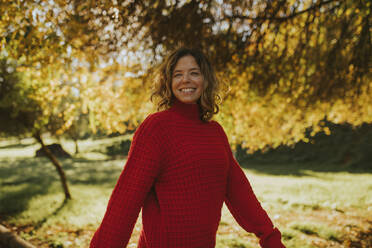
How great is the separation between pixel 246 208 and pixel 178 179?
64 centimetres

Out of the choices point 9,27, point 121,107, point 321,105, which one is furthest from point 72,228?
point 321,105

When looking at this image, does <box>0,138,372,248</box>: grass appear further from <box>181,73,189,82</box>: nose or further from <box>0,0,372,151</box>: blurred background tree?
<box>181,73,189,82</box>: nose

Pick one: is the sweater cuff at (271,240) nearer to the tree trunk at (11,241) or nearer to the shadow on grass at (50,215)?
the tree trunk at (11,241)

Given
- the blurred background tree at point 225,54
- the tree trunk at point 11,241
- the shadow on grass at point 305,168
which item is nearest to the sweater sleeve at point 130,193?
the blurred background tree at point 225,54

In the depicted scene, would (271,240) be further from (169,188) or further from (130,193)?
(130,193)

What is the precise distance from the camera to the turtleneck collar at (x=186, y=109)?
1.69m

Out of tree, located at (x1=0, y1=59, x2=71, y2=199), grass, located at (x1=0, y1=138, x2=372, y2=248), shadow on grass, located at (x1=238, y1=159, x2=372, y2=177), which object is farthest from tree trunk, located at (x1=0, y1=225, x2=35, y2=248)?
shadow on grass, located at (x1=238, y1=159, x2=372, y2=177)

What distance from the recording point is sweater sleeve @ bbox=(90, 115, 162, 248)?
1313 mm

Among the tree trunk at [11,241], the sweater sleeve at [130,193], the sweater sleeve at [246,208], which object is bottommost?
the tree trunk at [11,241]

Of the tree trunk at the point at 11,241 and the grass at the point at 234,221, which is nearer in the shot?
the tree trunk at the point at 11,241

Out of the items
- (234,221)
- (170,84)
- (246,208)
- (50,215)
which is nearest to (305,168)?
(234,221)

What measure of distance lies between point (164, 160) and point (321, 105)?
217 inches

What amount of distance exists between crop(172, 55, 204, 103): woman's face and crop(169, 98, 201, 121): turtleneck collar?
0.03 metres

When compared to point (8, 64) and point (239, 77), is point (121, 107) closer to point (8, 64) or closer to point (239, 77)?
point (239, 77)
